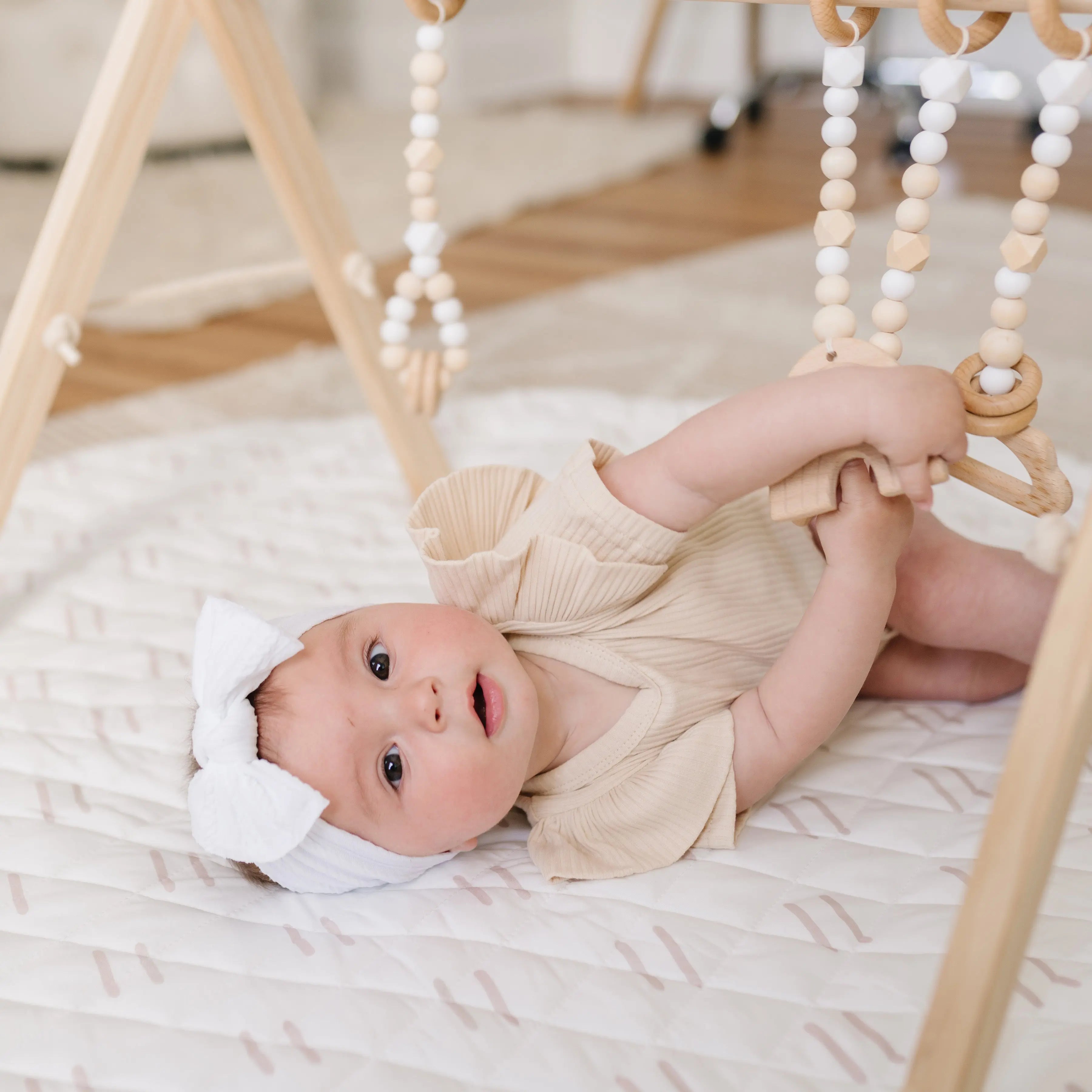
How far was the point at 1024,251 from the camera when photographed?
680 millimetres

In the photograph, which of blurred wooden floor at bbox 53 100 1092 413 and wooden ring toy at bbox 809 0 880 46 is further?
blurred wooden floor at bbox 53 100 1092 413

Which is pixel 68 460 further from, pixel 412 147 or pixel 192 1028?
pixel 192 1028

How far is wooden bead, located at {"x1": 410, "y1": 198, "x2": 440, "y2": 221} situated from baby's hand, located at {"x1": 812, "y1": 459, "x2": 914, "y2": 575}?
430 mm

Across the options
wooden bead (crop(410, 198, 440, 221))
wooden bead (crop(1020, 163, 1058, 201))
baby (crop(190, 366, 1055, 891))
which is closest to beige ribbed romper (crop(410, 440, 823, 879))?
baby (crop(190, 366, 1055, 891))

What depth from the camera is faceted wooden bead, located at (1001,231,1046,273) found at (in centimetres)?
68

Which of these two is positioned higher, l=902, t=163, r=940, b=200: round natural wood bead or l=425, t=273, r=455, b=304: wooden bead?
l=902, t=163, r=940, b=200: round natural wood bead

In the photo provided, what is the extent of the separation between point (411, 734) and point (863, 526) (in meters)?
0.33

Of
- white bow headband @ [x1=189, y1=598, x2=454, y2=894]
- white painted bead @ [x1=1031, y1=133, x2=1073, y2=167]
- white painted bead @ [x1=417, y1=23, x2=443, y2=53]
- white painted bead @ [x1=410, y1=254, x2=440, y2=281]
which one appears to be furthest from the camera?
white painted bead @ [x1=410, y1=254, x2=440, y2=281]

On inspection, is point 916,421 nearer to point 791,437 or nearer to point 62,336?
point 791,437

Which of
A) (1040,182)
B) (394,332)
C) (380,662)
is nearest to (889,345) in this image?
(1040,182)

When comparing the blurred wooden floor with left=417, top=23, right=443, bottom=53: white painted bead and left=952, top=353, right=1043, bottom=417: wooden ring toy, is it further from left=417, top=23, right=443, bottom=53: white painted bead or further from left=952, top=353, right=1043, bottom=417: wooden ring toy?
left=952, top=353, right=1043, bottom=417: wooden ring toy

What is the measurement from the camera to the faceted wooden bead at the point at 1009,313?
2.28ft

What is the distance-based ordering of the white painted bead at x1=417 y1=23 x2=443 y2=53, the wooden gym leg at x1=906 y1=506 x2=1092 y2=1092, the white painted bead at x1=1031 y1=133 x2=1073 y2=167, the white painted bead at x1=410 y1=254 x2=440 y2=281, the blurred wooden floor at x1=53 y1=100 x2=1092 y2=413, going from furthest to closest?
1. the blurred wooden floor at x1=53 y1=100 x2=1092 y2=413
2. the white painted bead at x1=410 y1=254 x2=440 y2=281
3. the white painted bead at x1=417 y1=23 x2=443 y2=53
4. the white painted bead at x1=1031 y1=133 x2=1073 y2=167
5. the wooden gym leg at x1=906 y1=506 x2=1092 y2=1092

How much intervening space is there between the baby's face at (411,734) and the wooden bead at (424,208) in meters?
0.37
